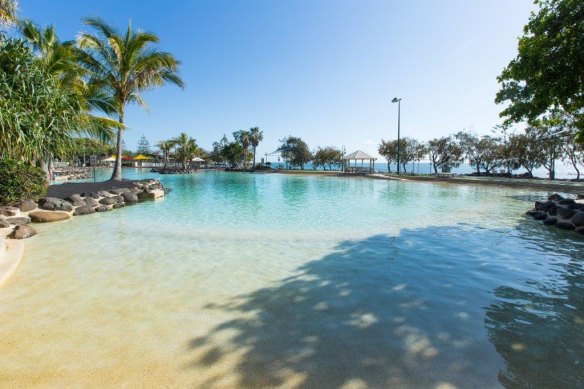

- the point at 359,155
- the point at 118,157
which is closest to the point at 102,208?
the point at 118,157

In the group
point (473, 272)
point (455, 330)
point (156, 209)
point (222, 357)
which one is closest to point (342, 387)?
point (222, 357)

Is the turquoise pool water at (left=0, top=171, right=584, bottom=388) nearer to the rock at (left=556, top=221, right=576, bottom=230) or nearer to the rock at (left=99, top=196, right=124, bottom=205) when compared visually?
the rock at (left=556, top=221, right=576, bottom=230)

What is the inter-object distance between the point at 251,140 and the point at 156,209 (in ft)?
174

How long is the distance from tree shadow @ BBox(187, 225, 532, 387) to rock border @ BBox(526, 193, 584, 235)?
5.17 meters

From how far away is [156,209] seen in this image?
1286cm

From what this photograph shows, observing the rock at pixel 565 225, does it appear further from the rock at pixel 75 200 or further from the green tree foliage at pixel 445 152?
the green tree foliage at pixel 445 152

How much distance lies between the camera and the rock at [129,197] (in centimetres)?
1429

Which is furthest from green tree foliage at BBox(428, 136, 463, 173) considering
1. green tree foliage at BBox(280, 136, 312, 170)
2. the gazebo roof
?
green tree foliage at BBox(280, 136, 312, 170)

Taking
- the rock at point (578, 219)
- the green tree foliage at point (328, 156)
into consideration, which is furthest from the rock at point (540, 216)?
the green tree foliage at point (328, 156)

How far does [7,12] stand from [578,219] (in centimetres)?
1991

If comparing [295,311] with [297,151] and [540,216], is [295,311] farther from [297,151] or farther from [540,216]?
[297,151]

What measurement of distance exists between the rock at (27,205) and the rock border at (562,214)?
52.1 ft

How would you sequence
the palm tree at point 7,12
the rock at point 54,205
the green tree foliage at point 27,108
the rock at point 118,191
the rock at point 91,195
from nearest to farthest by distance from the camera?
1. the green tree foliage at point 27,108
2. the rock at point 54,205
3. the palm tree at point 7,12
4. the rock at point 91,195
5. the rock at point 118,191

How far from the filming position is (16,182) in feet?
31.4
